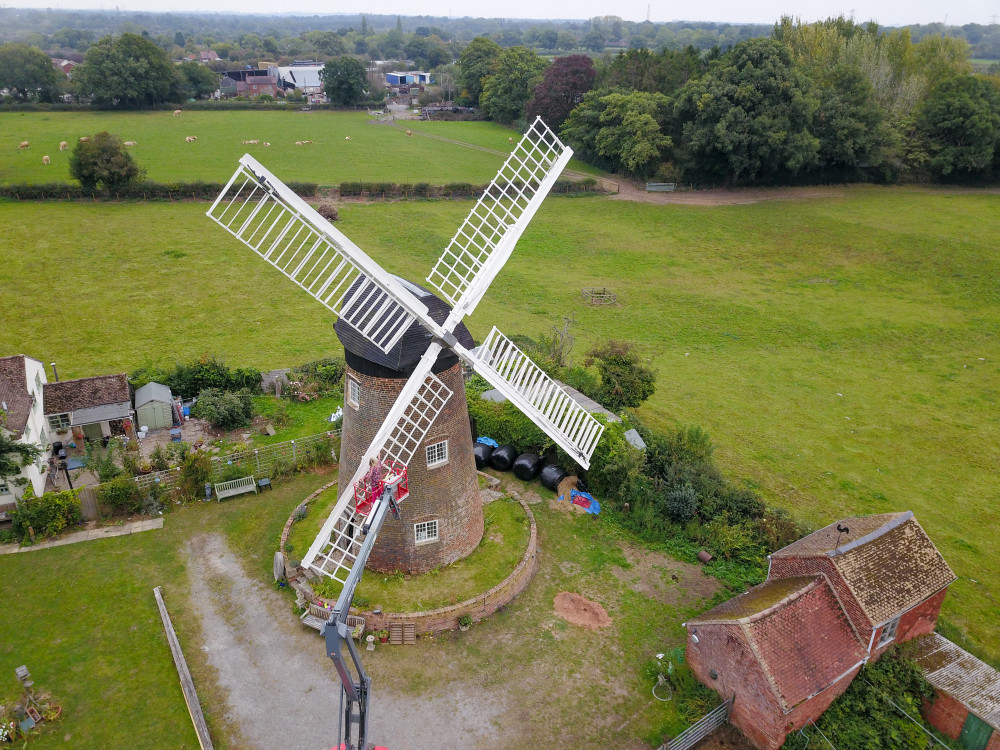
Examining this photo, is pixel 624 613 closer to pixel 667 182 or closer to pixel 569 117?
pixel 667 182

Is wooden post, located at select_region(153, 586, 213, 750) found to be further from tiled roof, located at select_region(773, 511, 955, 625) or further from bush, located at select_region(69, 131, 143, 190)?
bush, located at select_region(69, 131, 143, 190)

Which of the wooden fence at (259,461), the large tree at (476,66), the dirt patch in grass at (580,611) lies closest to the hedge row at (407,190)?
the wooden fence at (259,461)

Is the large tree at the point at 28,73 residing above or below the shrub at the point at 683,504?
above

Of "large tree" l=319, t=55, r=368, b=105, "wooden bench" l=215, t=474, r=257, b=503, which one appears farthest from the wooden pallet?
"large tree" l=319, t=55, r=368, b=105

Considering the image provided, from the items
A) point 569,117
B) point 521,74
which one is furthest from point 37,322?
point 521,74

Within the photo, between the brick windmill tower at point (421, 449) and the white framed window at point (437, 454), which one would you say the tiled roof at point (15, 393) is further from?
the white framed window at point (437, 454)

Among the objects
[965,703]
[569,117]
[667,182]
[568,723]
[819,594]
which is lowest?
[568,723]

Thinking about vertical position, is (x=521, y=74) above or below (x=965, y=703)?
above
